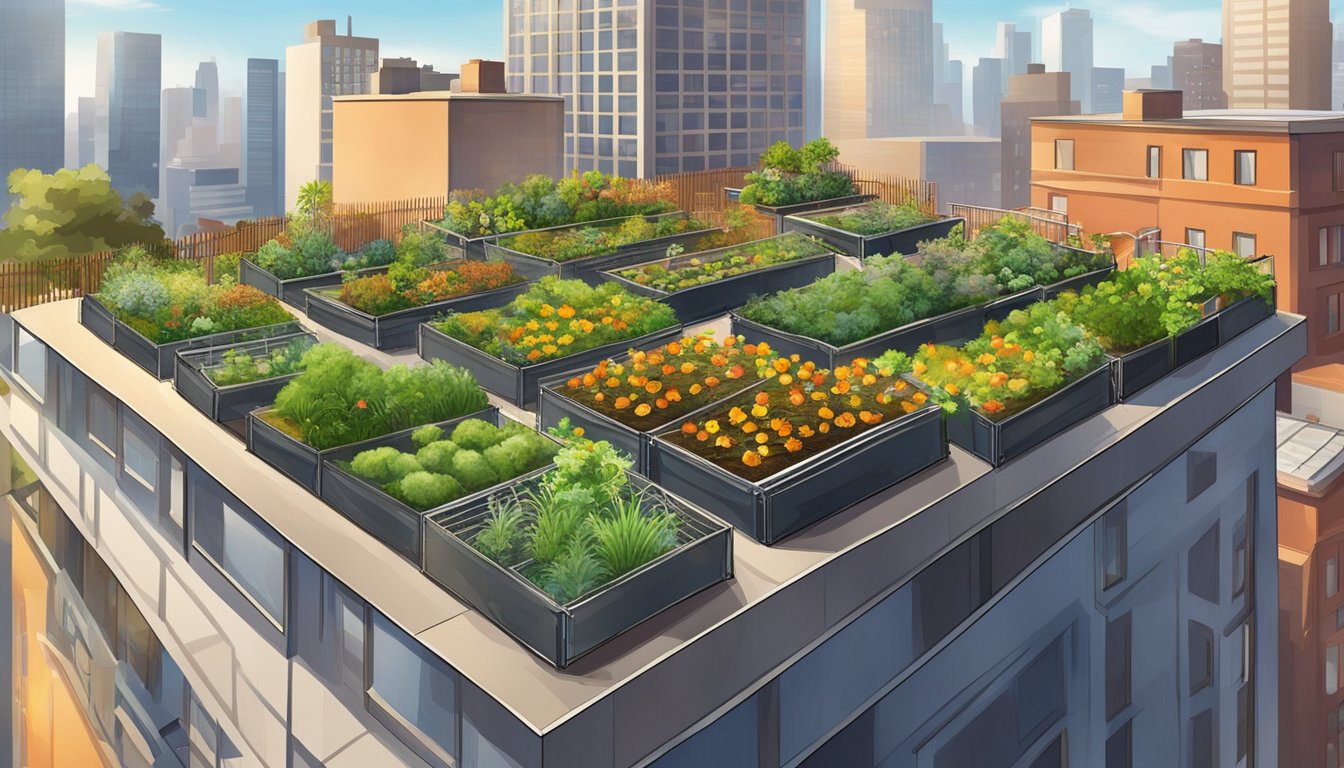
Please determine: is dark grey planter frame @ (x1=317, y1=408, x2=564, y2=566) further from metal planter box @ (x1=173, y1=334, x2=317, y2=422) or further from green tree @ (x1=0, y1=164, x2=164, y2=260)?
green tree @ (x1=0, y1=164, x2=164, y2=260)

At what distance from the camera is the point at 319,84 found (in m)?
134

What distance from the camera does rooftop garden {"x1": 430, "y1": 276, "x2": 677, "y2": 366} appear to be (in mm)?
14211

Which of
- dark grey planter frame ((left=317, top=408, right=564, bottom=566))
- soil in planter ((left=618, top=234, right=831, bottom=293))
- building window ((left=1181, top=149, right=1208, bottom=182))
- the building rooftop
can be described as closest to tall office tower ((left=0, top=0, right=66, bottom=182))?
building window ((left=1181, top=149, right=1208, bottom=182))

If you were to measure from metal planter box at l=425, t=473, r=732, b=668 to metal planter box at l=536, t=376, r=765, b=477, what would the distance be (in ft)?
4.61

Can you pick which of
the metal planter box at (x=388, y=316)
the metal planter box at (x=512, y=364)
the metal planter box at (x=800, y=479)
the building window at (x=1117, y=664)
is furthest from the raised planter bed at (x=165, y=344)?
the building window at (x=1117, y=664)

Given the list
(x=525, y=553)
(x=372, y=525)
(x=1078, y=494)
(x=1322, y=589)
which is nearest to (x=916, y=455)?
(x=1078, y=494)

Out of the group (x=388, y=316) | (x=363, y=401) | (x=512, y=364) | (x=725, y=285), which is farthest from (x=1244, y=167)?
(x=363, y=401)

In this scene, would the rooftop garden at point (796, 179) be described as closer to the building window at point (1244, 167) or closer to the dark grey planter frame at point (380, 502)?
the dark grey planter frame at point (380, 502)

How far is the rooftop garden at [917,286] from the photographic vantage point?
50.1 ft

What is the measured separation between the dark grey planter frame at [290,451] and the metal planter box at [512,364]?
1.97m

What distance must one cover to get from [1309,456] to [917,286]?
19733mm

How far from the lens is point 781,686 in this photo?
929cm

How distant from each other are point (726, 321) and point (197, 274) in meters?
8.79

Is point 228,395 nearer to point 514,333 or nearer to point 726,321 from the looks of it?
point 514,333
